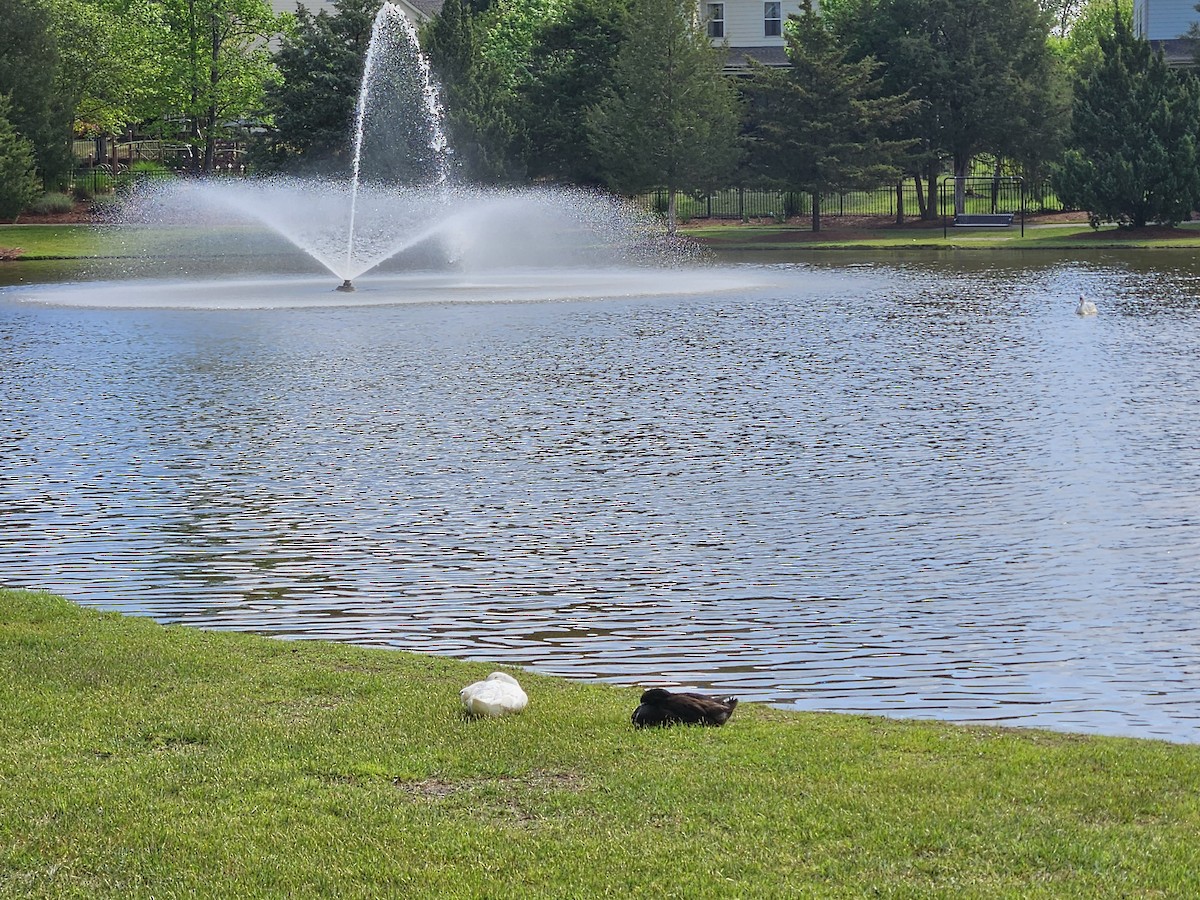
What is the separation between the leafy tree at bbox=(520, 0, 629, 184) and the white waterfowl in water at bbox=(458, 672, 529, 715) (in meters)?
61.5

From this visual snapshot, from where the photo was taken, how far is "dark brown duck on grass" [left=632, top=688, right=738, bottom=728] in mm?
8930

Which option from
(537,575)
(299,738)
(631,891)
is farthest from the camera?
(537,575)

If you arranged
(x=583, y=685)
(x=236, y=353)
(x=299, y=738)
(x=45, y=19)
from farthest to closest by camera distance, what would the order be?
(x=45, y=19) → (x=236, y=353) → (x=583, y=685) → (x=299, y=738)

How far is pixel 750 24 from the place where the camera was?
85625mm

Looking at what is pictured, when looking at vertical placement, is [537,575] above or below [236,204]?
below

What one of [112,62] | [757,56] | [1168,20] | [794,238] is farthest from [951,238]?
[112,62]

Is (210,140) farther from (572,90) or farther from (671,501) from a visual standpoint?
(671,501)

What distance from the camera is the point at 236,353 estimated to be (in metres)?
31.2

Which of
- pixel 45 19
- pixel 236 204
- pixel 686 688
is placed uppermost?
pixel 45 19

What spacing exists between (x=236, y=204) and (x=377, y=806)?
5675cm

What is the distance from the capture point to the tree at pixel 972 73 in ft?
215

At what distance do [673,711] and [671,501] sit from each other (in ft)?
27.8

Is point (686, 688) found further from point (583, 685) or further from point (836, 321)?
point (836, 321)

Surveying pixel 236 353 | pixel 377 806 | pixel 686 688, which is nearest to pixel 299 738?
pixel 377 806
